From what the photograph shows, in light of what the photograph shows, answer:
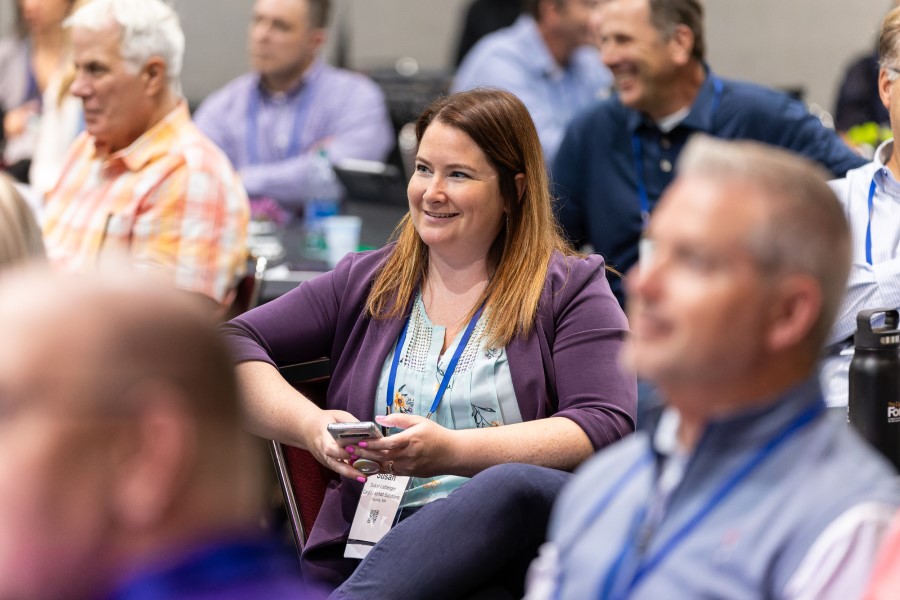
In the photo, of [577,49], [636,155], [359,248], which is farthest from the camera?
[577,49]

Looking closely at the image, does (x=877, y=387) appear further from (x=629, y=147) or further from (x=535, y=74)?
(x=535, y=74)

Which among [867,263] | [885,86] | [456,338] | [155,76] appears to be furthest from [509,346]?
[155,76]

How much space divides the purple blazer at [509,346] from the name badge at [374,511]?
0.16 feet

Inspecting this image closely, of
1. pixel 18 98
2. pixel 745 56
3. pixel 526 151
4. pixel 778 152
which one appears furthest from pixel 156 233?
pixel 745 56

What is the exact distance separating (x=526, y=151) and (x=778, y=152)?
1.23 meters

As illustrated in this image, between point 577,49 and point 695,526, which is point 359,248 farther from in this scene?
point 695,526

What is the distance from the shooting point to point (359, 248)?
13.1 feet

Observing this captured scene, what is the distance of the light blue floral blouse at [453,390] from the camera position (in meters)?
2.30

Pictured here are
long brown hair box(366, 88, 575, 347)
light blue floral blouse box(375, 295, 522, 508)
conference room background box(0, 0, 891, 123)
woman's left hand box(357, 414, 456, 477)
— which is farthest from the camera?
conference room background box(0, 0, 891, 123)

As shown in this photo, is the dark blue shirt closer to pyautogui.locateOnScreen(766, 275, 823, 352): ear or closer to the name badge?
the name badge

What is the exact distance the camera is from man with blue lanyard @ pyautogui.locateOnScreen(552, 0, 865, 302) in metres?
3.68

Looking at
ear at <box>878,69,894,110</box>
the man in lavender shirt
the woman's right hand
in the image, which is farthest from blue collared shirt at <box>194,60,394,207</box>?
the woman's right hand

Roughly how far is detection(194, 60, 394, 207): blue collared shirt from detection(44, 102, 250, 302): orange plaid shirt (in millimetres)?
2031

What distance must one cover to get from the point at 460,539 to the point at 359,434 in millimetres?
283
